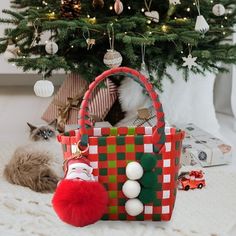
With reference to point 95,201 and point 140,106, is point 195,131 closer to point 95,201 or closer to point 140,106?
point 140,106

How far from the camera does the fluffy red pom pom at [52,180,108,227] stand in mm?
1040

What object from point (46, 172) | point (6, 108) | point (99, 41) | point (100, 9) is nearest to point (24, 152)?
point (46, 172)

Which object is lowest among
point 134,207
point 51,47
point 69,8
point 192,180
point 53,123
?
point 53,123

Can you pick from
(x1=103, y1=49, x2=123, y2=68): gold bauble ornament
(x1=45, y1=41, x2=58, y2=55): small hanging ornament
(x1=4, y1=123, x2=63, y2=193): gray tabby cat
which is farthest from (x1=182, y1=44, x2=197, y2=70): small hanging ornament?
(x1=4, y1=123, x2=63, y2=193): gray tabby cat

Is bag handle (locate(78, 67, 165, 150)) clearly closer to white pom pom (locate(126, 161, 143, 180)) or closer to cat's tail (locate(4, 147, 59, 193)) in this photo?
white pom pom (locate(126, 161, 143, 180))

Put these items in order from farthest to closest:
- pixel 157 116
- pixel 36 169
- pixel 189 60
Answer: pixel 189 60 → pixel 36 169 → pixel 157 116

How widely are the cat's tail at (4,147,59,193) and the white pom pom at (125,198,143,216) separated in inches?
16.7

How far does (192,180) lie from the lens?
1.55 meters

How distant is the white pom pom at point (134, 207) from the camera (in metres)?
1.16

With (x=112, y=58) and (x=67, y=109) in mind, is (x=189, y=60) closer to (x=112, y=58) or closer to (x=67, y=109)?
(x=112, y=58)

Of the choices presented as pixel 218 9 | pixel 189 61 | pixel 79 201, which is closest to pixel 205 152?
pixel 189 61

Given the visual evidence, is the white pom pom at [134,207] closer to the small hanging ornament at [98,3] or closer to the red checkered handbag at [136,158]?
the red checkered handbag at [136,158]

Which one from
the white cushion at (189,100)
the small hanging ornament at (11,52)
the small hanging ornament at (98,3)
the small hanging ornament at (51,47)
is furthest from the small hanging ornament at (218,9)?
the small hanging ornament at (11,52)

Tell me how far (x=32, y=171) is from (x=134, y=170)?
539 millimetres
